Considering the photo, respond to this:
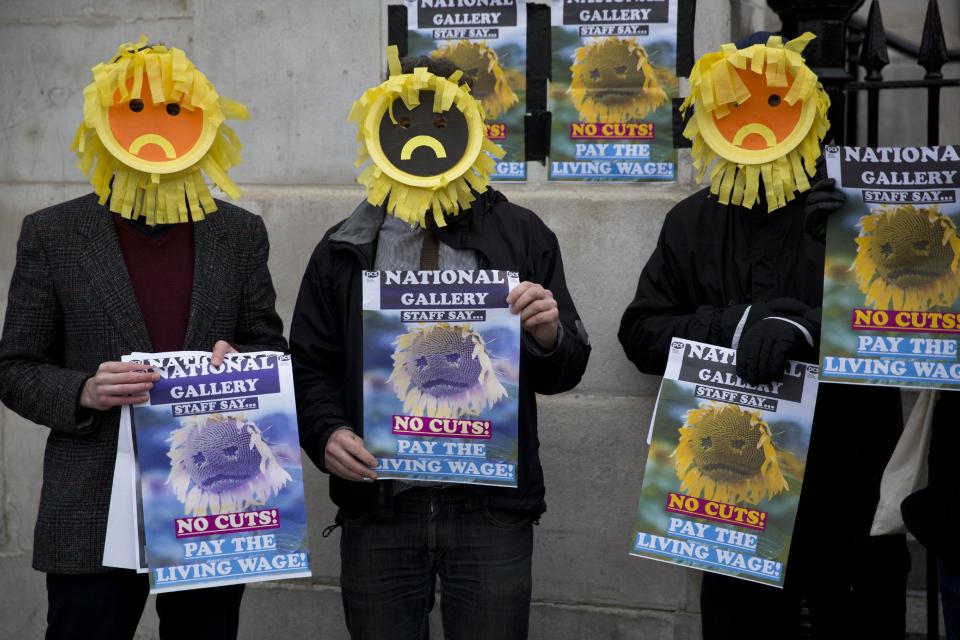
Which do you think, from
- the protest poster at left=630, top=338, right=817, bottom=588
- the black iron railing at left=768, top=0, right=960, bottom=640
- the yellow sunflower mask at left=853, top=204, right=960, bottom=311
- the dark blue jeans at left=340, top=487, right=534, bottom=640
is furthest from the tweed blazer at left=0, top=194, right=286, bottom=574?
the black iron railing at left=768, top=0, right=960, bottom=640

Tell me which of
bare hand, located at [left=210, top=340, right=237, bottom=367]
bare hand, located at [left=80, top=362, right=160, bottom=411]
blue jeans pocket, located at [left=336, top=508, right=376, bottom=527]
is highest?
bare hand, located at [left=210, top=340, right=237, bottom=367]

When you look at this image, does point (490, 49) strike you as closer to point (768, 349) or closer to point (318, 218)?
point (318, 218)

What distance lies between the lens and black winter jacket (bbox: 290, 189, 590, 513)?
2.77m

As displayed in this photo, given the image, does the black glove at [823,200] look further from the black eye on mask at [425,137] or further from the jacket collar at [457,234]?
the black eye on mask at [425,137]

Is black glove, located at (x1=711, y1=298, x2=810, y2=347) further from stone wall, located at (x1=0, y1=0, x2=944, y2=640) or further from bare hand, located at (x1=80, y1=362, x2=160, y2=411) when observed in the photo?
bare hand, located at (x1=80, y1=362, x2=160, y2=411)

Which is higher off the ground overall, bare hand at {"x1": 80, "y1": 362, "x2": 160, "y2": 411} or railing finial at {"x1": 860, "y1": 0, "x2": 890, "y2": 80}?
railing finial at {"x1": 860, "y1": 0, "x2": 890, "y2": 80}

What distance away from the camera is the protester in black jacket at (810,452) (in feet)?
9.32

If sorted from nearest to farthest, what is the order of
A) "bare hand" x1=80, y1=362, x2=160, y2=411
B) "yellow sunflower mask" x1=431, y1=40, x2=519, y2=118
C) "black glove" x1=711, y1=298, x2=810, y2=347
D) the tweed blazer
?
"bare hand" x1=80, y1=362, x2=160, y2=411 → the tweed blazer → "black glove" x1=711, y1=298, x2=810, y2=347 → "yellow sunflower mask" x1=431, y1=40, x2=519, y2=118

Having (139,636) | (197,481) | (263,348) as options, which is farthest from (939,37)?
(139,636)

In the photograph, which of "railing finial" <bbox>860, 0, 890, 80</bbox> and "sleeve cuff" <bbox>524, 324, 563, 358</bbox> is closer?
"sleeve cuff" <bbox>524, 324, 563, 358</bbox>

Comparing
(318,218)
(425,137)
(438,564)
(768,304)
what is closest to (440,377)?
(438,564)

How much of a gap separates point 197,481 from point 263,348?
0.40 metres

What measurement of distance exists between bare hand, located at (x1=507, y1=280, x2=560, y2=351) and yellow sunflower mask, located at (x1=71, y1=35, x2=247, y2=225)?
74cm

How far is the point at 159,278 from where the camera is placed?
279 cm
